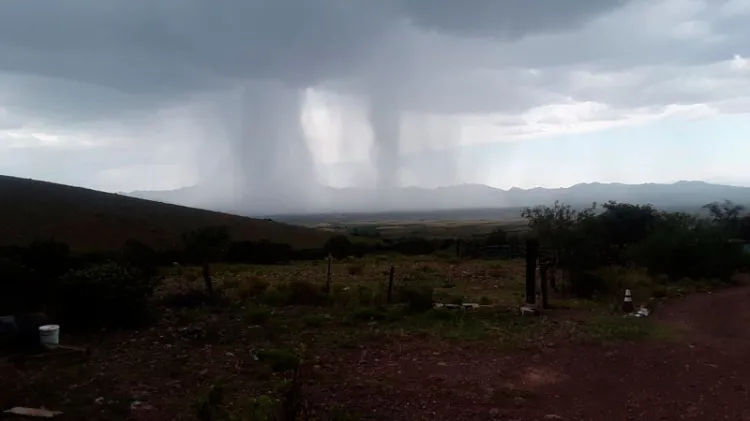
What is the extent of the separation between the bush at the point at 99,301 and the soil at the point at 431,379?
1.06 meters

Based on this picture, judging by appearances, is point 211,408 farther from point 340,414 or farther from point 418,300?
point 418,300

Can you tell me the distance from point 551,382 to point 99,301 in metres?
10.2

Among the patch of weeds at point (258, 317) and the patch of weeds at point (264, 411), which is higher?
the patch of weeds at point (264, 411)

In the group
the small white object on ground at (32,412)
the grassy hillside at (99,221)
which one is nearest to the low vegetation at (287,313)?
the small white object on ground at (32,412)

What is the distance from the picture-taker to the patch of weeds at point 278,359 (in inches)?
432

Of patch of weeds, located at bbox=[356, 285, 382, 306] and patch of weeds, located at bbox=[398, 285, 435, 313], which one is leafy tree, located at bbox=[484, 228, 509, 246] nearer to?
patch of weeds, located at bbox=[356, 285, 382, 306]

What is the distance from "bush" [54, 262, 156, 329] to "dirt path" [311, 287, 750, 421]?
6136 mm

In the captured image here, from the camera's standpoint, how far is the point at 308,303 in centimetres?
1866

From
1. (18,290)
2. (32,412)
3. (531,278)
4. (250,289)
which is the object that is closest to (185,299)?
(250,289)

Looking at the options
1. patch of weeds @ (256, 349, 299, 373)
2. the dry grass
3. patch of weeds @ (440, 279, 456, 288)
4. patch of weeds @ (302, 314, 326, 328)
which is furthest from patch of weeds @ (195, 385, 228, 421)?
patch of weeds @ (440, 279, 456, 288)

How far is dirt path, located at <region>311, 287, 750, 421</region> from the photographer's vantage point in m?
8.84

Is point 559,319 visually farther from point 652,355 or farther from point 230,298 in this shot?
point 230,298

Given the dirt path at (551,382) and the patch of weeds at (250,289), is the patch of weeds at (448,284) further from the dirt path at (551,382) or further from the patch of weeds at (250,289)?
the dirt path at (551,382)

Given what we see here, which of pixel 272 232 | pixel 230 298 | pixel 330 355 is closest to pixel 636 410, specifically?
pixel 330 355
